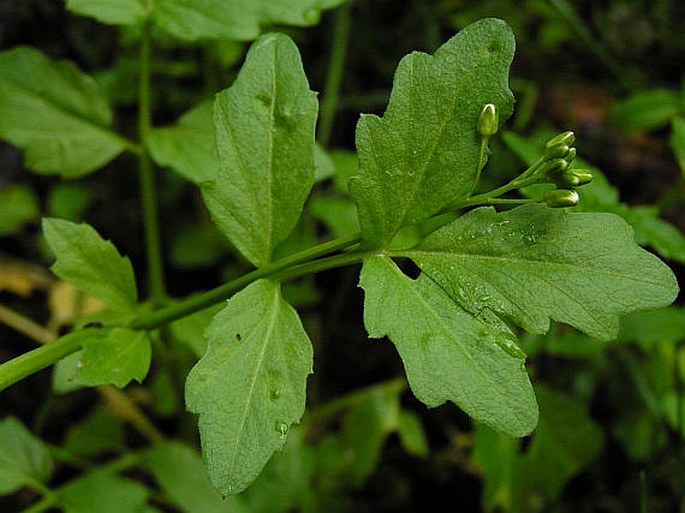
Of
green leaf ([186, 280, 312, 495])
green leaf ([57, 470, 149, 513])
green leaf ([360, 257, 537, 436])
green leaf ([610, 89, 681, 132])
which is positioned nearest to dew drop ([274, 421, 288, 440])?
green leaf ([186, 280, 312, 495])

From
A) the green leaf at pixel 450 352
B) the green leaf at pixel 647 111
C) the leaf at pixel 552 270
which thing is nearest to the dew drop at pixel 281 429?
the green leaf at pixel 450 352

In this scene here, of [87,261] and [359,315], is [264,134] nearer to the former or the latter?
[87,261]

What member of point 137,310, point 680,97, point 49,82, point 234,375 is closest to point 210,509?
point 137,310

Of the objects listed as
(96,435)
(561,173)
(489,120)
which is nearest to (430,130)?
(489,120)

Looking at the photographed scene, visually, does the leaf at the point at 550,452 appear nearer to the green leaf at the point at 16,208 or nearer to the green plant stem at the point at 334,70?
the green plant stem at the point at 334,70

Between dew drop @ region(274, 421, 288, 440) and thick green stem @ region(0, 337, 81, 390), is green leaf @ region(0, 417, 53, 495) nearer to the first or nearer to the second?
thick green stem @ region(0, 337, 81, 390)
